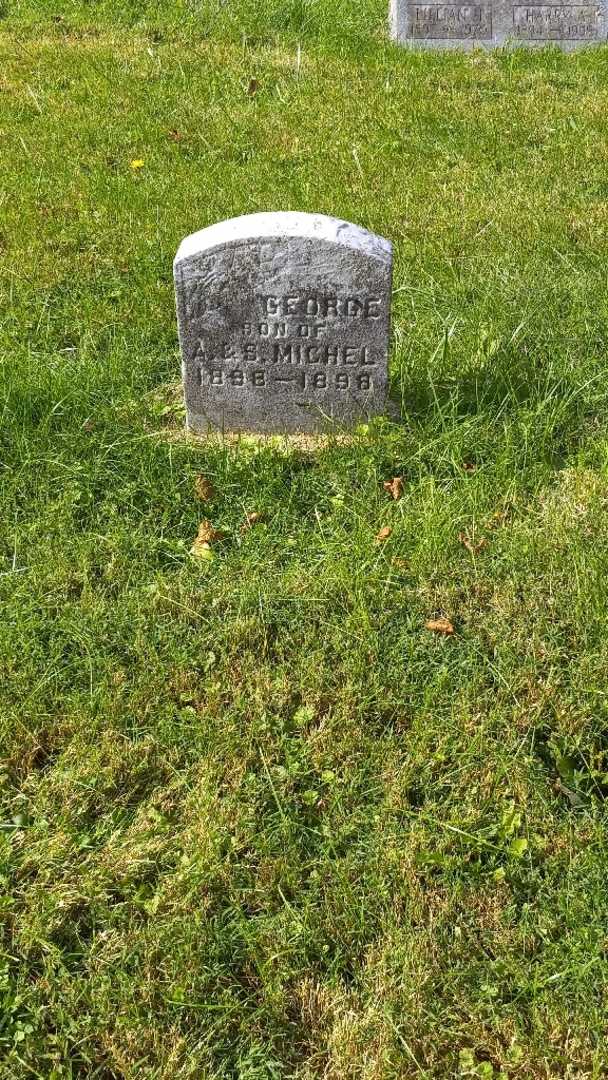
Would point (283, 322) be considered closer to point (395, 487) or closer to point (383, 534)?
point (395, 487)

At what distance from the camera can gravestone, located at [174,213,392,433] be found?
3.22 metres

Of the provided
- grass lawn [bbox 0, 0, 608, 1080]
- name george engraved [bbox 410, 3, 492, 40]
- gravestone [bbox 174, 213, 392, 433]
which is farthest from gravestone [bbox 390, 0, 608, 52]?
gravestone [bbox 174, 213, 392, 433]

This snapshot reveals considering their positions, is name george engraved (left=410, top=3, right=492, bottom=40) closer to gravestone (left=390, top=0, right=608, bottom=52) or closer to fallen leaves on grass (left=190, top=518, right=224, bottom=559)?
gravestone (left=390, top=0, right=608, bottom=52)

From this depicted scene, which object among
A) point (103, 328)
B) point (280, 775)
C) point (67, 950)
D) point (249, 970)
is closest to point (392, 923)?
point (249, 970)

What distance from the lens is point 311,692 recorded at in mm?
2654

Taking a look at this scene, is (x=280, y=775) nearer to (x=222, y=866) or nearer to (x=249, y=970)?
(x=222, y=866)

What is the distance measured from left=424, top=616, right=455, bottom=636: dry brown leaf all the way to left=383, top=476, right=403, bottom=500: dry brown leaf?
0.61 metres

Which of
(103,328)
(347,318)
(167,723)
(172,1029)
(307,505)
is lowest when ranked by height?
(172,1029)

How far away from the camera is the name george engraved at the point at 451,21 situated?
759cm

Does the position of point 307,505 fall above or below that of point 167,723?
above

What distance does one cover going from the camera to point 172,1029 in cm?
196

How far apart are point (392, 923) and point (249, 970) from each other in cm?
33

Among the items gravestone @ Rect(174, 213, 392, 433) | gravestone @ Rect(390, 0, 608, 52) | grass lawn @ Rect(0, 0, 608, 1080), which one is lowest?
grass lawn @ Rect(0, 0, 608, 1080)

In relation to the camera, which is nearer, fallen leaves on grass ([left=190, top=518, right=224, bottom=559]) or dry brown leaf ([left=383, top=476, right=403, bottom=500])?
fallen leaves on grass ([left=190, top=518, right=224, bottom=559])
